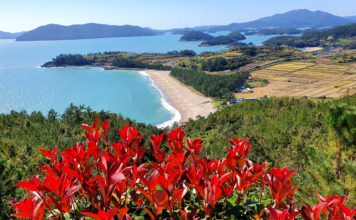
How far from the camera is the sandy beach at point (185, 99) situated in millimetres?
42094

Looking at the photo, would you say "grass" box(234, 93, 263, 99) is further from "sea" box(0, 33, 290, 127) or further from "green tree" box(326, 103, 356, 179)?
"green tree" box(326, 103, 356, 179)

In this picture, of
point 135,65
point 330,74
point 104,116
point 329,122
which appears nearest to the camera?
point 329,122

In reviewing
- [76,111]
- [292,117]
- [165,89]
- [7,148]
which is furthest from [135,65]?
[7,148]

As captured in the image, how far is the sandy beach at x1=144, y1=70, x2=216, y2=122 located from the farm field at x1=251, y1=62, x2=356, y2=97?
1207 cm

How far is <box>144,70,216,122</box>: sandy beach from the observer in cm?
4209

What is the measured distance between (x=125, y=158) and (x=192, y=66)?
7893 centimetres

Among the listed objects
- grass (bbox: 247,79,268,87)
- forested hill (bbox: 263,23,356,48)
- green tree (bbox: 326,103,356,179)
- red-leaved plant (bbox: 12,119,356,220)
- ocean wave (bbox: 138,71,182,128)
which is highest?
forested hill (bbox: 263,23,356,48)

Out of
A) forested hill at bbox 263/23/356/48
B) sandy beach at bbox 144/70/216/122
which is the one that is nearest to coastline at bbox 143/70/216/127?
sandy beach at bbox 144/70/216/122

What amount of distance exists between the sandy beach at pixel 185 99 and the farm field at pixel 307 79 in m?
12.1

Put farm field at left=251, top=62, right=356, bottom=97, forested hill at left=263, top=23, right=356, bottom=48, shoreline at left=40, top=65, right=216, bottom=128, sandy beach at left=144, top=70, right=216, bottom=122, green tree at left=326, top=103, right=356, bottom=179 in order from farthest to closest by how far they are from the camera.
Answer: forested hill at left=263, top=23, right=356, bottom=48 → farm field at left=251, top=62, right=356, bottom=97 → sandy beach at left=144, top=70, right=216, bottom=122 → shoreline at left=40, top=65, right=216, bottom=128 → green tree at left=326, top=103, right=356, bottom=179

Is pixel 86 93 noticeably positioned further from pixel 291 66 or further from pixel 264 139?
pixel 291 66

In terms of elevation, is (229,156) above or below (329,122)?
above

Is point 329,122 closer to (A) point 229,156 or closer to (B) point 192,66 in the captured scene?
(A) point 229,156

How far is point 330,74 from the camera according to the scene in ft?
201
